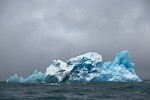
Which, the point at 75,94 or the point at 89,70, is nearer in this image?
the point at 75,94

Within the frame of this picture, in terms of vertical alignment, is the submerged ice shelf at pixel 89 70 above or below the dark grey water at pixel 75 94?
above

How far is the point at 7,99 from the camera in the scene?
26516 mm

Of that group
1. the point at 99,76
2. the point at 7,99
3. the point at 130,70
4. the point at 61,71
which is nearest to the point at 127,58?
the point at 130,70

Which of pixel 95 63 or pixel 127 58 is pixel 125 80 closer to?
pixel 127 58

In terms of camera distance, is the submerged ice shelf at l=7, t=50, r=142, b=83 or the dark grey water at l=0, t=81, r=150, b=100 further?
the submerged ice shelf at l=7, t=50, r=142, b=83

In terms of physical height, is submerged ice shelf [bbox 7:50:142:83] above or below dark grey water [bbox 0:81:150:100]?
above

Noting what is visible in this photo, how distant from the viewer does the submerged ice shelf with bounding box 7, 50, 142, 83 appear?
74.2 m

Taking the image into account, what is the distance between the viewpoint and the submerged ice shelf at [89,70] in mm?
74250

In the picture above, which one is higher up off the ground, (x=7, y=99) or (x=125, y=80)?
(x=125, y=80)

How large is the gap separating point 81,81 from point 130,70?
47.8 feet

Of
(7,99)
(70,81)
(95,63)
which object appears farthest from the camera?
(70,81)

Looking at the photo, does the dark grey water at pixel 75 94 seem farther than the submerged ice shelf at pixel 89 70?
No

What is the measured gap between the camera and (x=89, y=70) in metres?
75.4

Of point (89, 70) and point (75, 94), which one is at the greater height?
point (89, 70)
